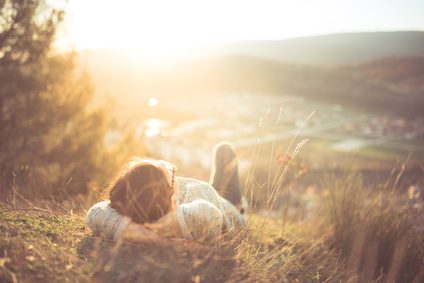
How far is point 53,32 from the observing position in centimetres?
518

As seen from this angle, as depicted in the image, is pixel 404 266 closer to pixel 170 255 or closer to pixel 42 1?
pixel 170 255

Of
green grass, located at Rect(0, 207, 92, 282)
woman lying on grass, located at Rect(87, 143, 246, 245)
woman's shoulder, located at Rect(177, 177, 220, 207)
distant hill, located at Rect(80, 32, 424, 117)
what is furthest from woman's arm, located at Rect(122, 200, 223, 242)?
distant hill, located at Rect(80, 32, 424, 117)

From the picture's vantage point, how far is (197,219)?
4.91 feet

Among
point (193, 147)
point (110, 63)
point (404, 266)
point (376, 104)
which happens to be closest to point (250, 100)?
point (376, 104)

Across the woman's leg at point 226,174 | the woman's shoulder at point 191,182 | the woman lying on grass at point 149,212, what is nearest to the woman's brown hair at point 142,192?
the woman lying on grass at point 149,212

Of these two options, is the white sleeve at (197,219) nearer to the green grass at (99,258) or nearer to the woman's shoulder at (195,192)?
the green grass at (99,258)

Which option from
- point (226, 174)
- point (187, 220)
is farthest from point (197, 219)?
point (226, 174)

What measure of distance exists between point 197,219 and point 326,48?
56646mm

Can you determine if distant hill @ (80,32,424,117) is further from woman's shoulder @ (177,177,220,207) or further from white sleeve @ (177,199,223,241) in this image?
white sleeve @ (177,199,223,241)

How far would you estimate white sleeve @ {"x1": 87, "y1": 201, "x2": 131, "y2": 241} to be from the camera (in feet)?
4.96

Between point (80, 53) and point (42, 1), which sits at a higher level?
point (42, 1)

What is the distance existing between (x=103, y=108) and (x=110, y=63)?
1184 inches

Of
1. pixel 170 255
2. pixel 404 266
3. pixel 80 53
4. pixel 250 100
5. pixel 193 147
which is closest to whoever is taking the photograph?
pixel 170 255

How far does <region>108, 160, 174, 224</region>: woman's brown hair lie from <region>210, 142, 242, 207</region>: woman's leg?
0.97m
